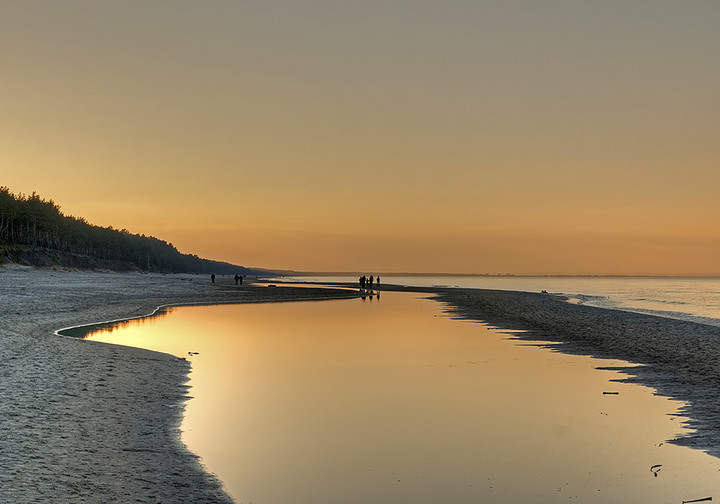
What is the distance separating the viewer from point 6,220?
150000mm

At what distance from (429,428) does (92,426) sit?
8049 millimetres

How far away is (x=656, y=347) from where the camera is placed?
2995 centimetres

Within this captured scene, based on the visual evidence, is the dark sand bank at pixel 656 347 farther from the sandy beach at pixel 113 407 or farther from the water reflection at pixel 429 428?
the water reflection at pixel 429 428

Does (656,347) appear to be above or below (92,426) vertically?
below

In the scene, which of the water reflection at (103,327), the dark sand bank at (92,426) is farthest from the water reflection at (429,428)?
the water reflection at (103,327)

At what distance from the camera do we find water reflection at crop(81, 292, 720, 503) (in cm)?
1036

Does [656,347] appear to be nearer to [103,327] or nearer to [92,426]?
[92,426]

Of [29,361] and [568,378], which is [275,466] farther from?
[568,378]

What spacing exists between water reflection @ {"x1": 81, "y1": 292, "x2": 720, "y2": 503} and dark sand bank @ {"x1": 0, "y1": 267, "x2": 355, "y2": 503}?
0.80 meters

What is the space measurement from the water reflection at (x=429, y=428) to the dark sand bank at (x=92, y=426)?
80 cm

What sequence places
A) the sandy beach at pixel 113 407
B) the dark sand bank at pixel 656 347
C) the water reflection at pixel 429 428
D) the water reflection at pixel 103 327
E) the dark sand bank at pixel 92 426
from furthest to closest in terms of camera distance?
the water reflection at pixel 103 327 < the dark sand bank at pixel 656 347 < the water reflection at pixel 429 428 < the sandy beach at pixel 113 407 < the dark sand bank at pixel 92 426

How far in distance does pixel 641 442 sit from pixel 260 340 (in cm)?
2288

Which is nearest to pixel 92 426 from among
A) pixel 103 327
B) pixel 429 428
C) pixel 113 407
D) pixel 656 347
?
pixel 113 407

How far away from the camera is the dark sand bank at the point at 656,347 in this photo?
16016 millimetres
